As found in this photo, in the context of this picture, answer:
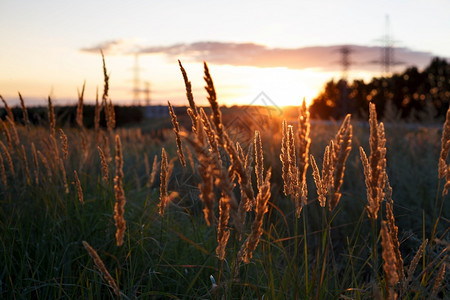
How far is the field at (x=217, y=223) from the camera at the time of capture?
151 cm

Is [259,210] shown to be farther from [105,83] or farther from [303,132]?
[105,83]

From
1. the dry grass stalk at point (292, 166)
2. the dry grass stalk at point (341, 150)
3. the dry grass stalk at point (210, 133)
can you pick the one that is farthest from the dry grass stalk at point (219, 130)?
the dry grass stalk at point (292, 166)

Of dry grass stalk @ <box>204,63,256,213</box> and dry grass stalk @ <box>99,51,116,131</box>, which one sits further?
dry grass stalk @ <box>99,51,116,131</box>

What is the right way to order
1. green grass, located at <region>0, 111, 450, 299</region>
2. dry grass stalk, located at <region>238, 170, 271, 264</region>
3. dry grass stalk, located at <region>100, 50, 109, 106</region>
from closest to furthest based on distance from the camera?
dry grass stalk, located at <region>238, 170, 271, 264</region> → green grass, located at <region>0, 111, 450, 299</region> → dry grass stalk, located at <region>100, 50, 109, 106</region>

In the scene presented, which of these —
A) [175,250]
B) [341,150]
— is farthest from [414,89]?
[341,150]

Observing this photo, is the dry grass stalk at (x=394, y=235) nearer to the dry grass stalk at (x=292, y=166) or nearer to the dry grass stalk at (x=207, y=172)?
the dry grass stalk at (x=292, y=166)

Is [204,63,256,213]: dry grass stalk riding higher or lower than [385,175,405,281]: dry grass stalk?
higher

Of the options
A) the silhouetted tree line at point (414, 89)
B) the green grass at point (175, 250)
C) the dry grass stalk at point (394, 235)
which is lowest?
the green grass at point (175, 250)

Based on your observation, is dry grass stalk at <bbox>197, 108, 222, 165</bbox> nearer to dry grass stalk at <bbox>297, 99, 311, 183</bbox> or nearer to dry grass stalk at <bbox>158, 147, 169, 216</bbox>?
dry grass stalk at <bbox>297, 99, 311, 183</bbox>

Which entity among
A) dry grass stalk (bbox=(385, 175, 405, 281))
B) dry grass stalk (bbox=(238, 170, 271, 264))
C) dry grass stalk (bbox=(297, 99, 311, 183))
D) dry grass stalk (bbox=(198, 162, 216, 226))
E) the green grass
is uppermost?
dry grass stalk (bbox=(297, 99, 311, 183))

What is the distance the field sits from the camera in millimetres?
1512

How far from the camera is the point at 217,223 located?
2486 mm

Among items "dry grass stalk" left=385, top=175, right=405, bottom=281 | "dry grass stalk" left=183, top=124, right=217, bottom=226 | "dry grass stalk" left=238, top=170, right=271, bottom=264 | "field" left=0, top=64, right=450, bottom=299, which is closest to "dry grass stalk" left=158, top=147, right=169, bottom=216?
"field" left=0, top=64, right=450, bottom=299

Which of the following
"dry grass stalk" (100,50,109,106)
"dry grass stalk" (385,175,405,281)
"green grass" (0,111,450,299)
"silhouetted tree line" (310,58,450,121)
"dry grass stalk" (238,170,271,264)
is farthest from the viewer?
"silhouetted tree line" (310,58,450,121)
